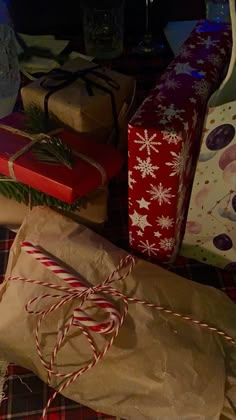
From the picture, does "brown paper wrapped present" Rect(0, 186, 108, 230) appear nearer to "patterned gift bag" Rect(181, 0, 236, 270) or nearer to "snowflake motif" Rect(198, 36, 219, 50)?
"patterned gift bag" Rect(181, 0, 236, 270)

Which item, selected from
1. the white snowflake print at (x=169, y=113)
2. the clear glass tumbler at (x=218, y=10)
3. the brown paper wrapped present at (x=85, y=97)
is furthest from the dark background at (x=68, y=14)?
the white snowflake print at (x=169, y=113)

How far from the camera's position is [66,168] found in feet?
2.14

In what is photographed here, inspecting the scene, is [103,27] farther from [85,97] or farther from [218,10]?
[85,97]

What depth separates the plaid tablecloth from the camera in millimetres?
542

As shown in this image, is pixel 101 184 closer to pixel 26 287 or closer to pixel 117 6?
pixel 26 287

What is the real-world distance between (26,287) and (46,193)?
0.14 m

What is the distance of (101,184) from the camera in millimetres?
676

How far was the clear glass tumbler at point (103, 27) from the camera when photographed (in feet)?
3.27

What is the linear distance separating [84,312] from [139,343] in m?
0.07

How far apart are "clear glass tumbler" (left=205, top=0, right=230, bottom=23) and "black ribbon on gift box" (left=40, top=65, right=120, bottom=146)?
1.08ft

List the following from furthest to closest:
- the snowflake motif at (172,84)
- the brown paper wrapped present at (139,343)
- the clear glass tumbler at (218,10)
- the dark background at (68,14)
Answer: the dark background at (68,14) → the clear glass tumbler at (218,10) → the snowflake motif at (172,84) → the brown paper wrapped present at (139,343)

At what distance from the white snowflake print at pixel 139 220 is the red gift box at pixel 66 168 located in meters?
0.07

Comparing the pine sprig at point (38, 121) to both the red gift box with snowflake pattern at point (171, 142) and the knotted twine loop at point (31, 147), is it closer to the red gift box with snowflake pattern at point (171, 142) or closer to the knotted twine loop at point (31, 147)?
the knotted twine loop at point (31, 147)

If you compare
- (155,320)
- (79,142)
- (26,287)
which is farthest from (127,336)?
(79,142)
